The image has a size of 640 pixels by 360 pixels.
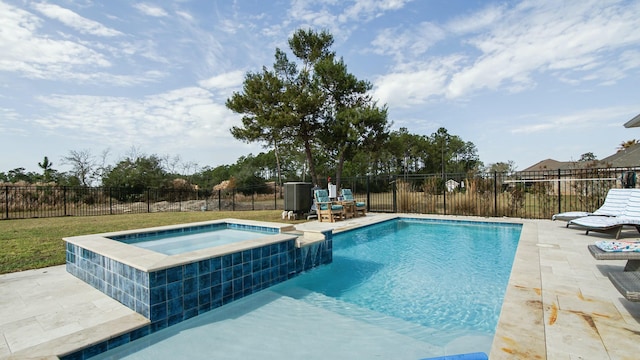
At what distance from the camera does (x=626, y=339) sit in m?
2.09

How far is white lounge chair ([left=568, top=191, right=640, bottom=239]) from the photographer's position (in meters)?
5.53

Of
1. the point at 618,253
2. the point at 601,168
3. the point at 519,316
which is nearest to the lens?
the point at 519,316

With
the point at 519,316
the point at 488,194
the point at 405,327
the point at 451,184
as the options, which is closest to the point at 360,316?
the point at 405,327

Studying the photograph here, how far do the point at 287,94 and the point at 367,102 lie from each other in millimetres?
3937

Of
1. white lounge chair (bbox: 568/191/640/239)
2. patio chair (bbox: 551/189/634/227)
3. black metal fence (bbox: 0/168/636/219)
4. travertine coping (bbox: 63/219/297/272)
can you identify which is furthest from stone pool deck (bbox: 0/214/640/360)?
black metal fence (bbox: 0/168/636/219)

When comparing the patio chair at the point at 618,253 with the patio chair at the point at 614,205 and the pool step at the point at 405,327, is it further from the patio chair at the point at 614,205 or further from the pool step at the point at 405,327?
the patio chair at the point at 614,205

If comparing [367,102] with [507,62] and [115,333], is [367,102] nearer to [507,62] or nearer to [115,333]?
[507,62]

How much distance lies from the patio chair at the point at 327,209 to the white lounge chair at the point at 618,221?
5.75 metres

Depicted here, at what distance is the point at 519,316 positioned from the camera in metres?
2.48

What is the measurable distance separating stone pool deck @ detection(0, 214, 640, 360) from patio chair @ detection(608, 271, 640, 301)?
0.32m

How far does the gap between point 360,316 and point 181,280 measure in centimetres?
182

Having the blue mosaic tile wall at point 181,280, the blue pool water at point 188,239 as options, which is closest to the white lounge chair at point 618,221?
the blue mosaic tile wall at point 181,280

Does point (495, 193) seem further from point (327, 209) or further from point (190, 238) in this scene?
point (190, 238)

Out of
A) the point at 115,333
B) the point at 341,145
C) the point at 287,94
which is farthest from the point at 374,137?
the point at 115,333
